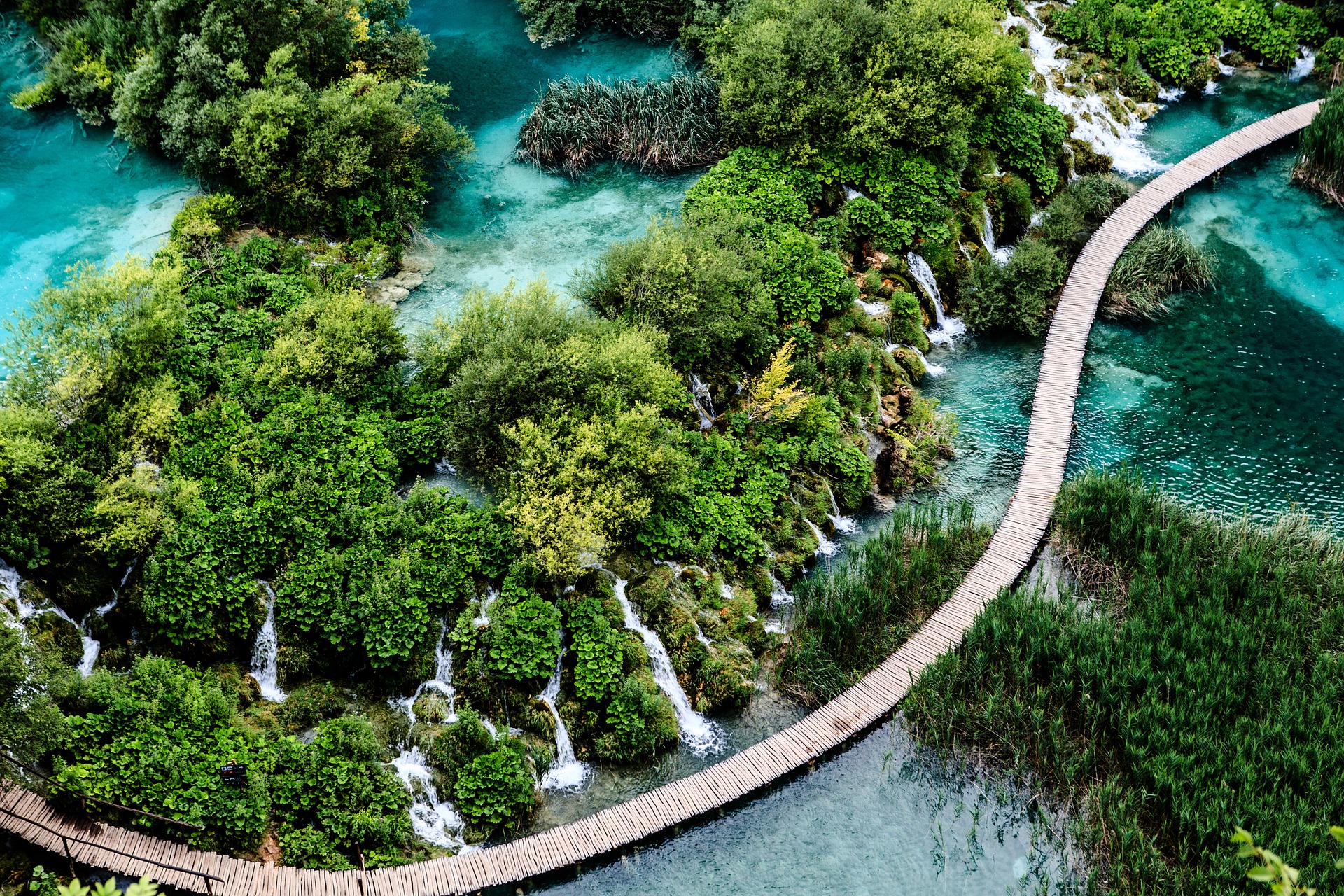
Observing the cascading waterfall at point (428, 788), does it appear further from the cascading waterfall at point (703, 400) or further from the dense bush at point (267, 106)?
the dense bush at point (267, 106)

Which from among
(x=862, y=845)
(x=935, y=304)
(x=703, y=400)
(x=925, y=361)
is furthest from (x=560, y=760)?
(x=935, y=304)

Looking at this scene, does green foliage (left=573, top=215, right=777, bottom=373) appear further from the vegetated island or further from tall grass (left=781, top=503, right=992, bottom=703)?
tall grass (left=781, top=503, right=992, bottom=703)

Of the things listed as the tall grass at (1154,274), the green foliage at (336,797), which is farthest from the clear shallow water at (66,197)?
the tall grass at (1154,274)

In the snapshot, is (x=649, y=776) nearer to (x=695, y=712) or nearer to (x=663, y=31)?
(x=695, y=712)

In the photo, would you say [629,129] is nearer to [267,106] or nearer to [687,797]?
[267,106]

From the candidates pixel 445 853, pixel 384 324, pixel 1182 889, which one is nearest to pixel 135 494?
pixel 384 324
